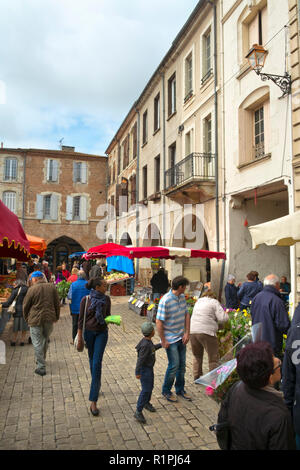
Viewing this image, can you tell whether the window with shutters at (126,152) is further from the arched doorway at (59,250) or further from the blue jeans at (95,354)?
the blue jeans at (95,354)

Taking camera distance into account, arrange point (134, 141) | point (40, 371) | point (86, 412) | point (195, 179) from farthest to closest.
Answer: point (134, 141) → point (195, 179) → point (40, 371) → point (86, 412)

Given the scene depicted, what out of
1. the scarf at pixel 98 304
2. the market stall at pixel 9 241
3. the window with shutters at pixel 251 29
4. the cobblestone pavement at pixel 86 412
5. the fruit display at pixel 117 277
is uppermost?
the window with shutters at pixel 251 29

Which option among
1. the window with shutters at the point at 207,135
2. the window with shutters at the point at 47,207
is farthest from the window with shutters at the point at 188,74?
the window with shutters at the point at 47,207

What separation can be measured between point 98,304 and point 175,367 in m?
1.41

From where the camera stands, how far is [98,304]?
15.8 feet

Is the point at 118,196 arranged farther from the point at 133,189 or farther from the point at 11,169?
the point at 11,169

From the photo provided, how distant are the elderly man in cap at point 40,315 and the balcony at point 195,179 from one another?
25.7 ft

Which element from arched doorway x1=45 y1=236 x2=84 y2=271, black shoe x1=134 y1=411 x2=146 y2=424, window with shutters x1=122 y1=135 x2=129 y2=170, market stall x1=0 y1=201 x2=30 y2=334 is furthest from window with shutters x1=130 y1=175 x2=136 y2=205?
black shoe x1=134 y1=411 x2=146 y2=424

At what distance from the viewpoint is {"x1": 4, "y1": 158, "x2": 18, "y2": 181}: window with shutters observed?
31016 mm

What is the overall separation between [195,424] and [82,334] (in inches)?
71.2

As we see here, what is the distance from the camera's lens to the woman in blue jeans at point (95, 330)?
15.2ft

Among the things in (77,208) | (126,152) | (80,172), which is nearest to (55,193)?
(77,208)

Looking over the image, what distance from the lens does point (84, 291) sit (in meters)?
7.71
